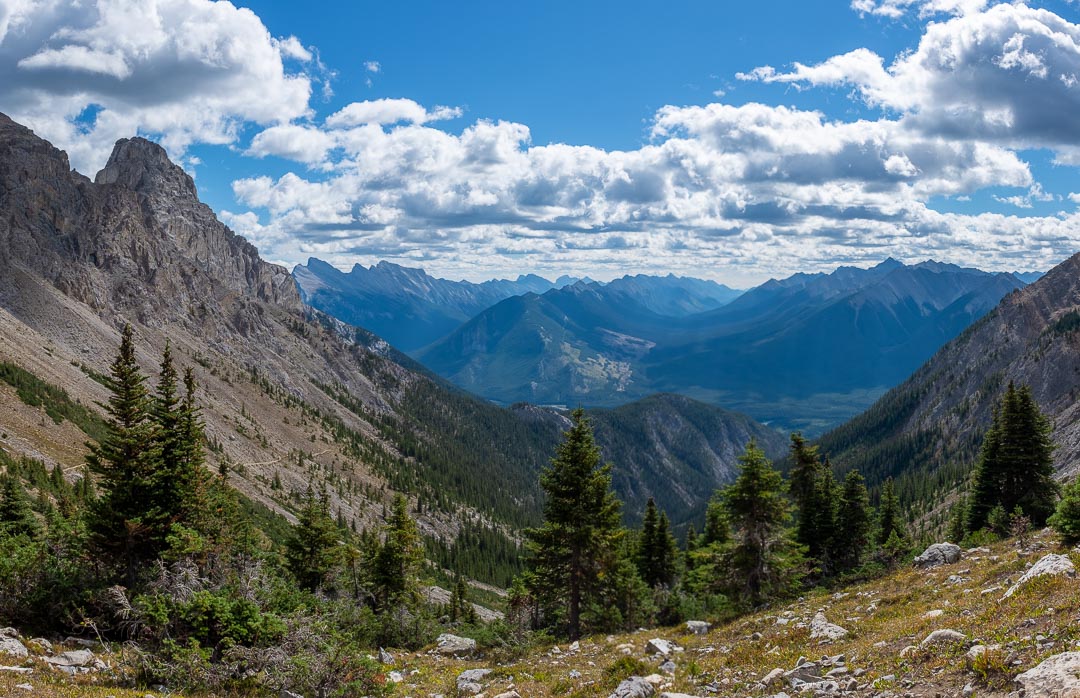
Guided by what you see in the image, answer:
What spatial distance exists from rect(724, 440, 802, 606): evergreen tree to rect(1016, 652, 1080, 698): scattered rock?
22.5 m

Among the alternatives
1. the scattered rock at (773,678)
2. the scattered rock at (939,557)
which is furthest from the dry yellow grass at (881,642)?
the scattered rock at (939,557)

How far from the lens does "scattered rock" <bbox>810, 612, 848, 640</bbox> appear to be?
19078 mm

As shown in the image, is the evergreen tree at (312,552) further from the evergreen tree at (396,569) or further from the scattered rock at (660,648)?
the scattered rock at (660,648)

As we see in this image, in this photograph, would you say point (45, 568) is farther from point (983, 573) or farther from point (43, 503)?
point (43, 503)

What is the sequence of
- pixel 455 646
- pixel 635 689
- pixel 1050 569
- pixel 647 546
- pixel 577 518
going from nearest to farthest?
1. pixel 635 689
2. pixel 1050 569
3. pixel 577 518
4. pixel 455 646
5. pixel 647 546

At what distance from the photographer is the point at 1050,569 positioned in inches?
677

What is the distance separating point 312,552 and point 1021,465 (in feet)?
168

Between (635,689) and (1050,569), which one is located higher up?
(1050,569)

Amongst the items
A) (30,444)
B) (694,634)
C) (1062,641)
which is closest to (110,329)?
(30,444)

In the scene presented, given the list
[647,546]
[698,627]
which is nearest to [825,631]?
[698,627]

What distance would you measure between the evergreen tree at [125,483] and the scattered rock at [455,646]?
15.5 meters

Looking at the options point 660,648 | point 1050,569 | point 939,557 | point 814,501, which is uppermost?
point 1050,569

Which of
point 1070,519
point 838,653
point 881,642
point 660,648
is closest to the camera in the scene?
point 881,642

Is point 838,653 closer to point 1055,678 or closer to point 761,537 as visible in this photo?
point 1055,678
